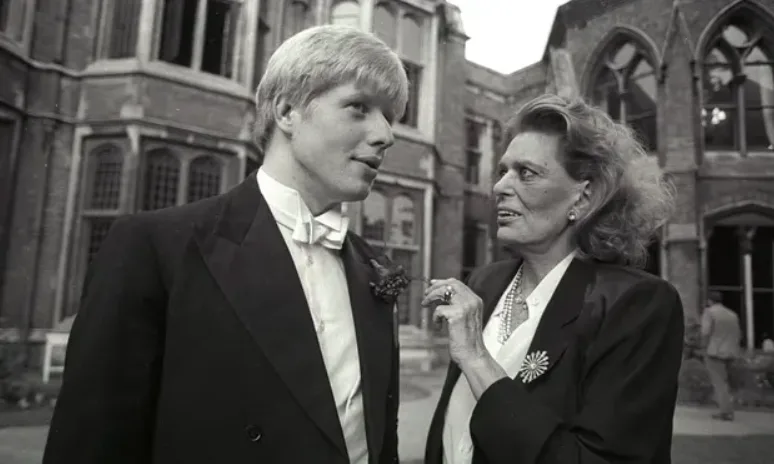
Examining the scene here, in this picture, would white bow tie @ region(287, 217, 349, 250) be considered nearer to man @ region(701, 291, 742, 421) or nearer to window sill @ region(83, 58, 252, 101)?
window sill @ region(83, 58, 252, 101)

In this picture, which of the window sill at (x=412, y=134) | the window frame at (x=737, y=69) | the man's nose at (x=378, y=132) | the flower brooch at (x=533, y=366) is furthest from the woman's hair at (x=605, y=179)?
the window frame at (x=737, y=69)

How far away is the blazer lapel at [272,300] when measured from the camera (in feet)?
3.48

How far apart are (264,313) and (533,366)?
33.3 inches

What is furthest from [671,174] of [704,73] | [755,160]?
[704,73]

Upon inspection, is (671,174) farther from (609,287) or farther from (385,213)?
(609,287)

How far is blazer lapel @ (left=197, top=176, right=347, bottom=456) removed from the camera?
1.06m

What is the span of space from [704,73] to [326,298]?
10108 millimetres

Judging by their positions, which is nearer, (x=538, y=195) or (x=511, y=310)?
(x=538, y=195)

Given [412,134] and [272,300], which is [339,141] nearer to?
[272,300]

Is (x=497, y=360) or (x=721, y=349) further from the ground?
(x=497, y=360)

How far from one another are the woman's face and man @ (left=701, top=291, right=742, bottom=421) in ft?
18.4

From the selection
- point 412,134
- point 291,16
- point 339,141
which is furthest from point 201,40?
point 339,141

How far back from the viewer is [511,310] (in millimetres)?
1782

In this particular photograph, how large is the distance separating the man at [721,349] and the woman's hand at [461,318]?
5.88 metres
